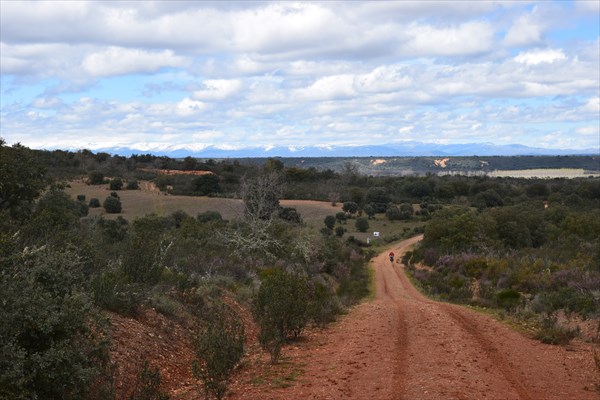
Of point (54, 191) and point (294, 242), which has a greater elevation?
point (54, 191)

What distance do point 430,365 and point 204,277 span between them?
975cm

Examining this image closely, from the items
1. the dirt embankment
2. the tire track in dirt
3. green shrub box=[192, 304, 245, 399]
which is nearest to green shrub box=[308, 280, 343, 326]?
the dirt embankment

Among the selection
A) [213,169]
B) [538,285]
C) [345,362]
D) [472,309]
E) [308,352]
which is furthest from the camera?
[213,169]

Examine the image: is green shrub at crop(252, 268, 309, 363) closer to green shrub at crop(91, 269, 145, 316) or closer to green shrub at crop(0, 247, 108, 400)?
green shrub at crop(91, 269, 145, 316)

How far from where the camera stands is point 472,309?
2183 centimetres

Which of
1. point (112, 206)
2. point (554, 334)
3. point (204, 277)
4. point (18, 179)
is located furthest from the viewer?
point (112, 206)

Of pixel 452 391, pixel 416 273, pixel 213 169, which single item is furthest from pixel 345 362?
pixel 213 169

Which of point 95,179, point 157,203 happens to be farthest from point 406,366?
point 95,179

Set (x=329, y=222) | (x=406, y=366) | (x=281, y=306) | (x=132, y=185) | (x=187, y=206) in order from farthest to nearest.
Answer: (x=132, y=185) < (x=329, y=222) < (x=187, y=206) < (x=281, y=306) < (x=406, y=366)

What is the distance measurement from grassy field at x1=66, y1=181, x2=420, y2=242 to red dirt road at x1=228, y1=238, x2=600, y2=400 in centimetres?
4453

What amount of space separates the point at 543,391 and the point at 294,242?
2340 cm

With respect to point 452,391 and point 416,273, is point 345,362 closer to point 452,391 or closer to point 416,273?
point 452,391

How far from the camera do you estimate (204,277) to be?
770 inches

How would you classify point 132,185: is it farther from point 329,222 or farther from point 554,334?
point 554,334
